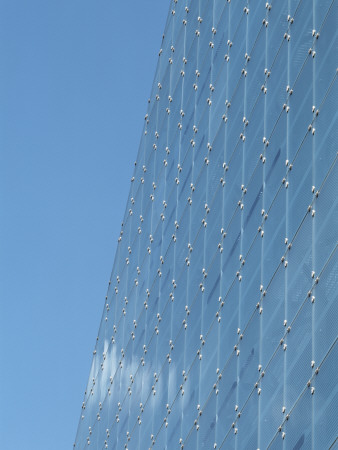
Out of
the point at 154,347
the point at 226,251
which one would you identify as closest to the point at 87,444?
the point at 154,347

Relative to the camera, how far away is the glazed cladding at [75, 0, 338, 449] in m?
24.7

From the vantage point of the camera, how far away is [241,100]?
33.2m

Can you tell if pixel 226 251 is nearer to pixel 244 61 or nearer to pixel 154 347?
pixel 244 61

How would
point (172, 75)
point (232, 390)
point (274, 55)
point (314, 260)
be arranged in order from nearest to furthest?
point (314, 260)
point (232, 390)
point (274, 55)
point (172, 75)

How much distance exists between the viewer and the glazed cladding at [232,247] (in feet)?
80.9

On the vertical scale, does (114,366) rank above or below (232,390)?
above

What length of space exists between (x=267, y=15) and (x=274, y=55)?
1987 millimetres

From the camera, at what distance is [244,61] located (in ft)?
111

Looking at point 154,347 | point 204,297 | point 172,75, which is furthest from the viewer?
point 172,75

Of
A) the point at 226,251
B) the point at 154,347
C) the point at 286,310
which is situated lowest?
the point at 286,310

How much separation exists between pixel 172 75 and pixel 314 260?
70.5 feet

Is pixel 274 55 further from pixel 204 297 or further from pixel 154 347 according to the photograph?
pixel 154 347

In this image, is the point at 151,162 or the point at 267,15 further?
the point at 151,162

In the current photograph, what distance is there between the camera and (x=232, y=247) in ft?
101
